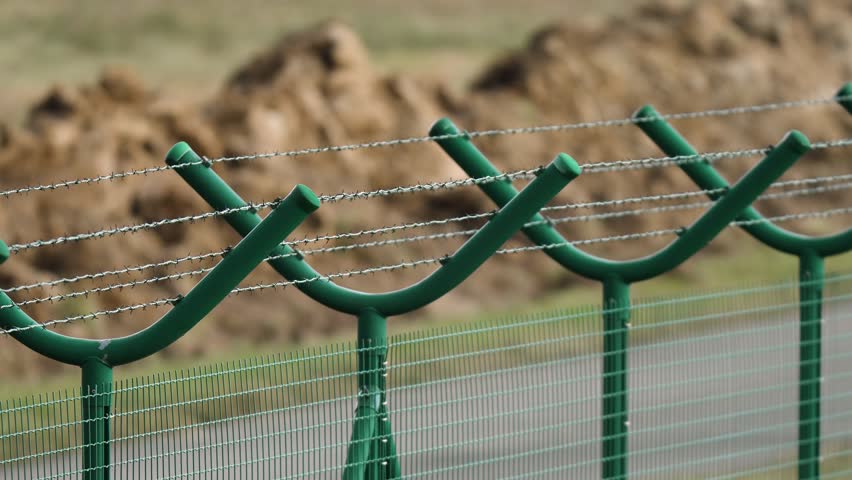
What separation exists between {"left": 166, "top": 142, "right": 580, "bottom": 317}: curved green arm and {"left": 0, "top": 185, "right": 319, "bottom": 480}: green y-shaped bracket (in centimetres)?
22

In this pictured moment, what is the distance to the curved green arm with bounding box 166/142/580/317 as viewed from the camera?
4.30 meters

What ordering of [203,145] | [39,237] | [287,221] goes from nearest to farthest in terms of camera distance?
1. [287,221]
2. [39,237]
3. [203,145]

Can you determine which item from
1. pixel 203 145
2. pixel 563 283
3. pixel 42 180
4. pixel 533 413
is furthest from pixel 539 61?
pixel 533 413

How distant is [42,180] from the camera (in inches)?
650

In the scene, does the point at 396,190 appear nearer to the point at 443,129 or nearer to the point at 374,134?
the point at 443,129

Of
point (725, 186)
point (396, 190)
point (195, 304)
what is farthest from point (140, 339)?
point (725, 186)

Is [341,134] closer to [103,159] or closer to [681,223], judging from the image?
[103,159]

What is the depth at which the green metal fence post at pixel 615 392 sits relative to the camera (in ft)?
16.3

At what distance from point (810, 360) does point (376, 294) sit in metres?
1.88

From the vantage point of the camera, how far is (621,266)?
507cm

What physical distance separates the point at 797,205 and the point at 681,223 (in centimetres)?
A: 234

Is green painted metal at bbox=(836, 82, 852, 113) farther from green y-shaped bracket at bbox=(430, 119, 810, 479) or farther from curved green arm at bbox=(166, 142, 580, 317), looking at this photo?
curved green arm at bbox=(166, 142, 580, 317)

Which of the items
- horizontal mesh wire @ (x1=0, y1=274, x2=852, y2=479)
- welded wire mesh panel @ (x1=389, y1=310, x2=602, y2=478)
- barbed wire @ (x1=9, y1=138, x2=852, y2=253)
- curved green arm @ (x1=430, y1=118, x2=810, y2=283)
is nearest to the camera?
barbed wire @ (x1=9, y1=138, x2=852, y2=253)

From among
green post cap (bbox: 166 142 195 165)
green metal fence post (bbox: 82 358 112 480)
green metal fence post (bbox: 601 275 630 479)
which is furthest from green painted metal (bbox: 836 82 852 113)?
green metal fence post (bbox: 82 358 112 480)
